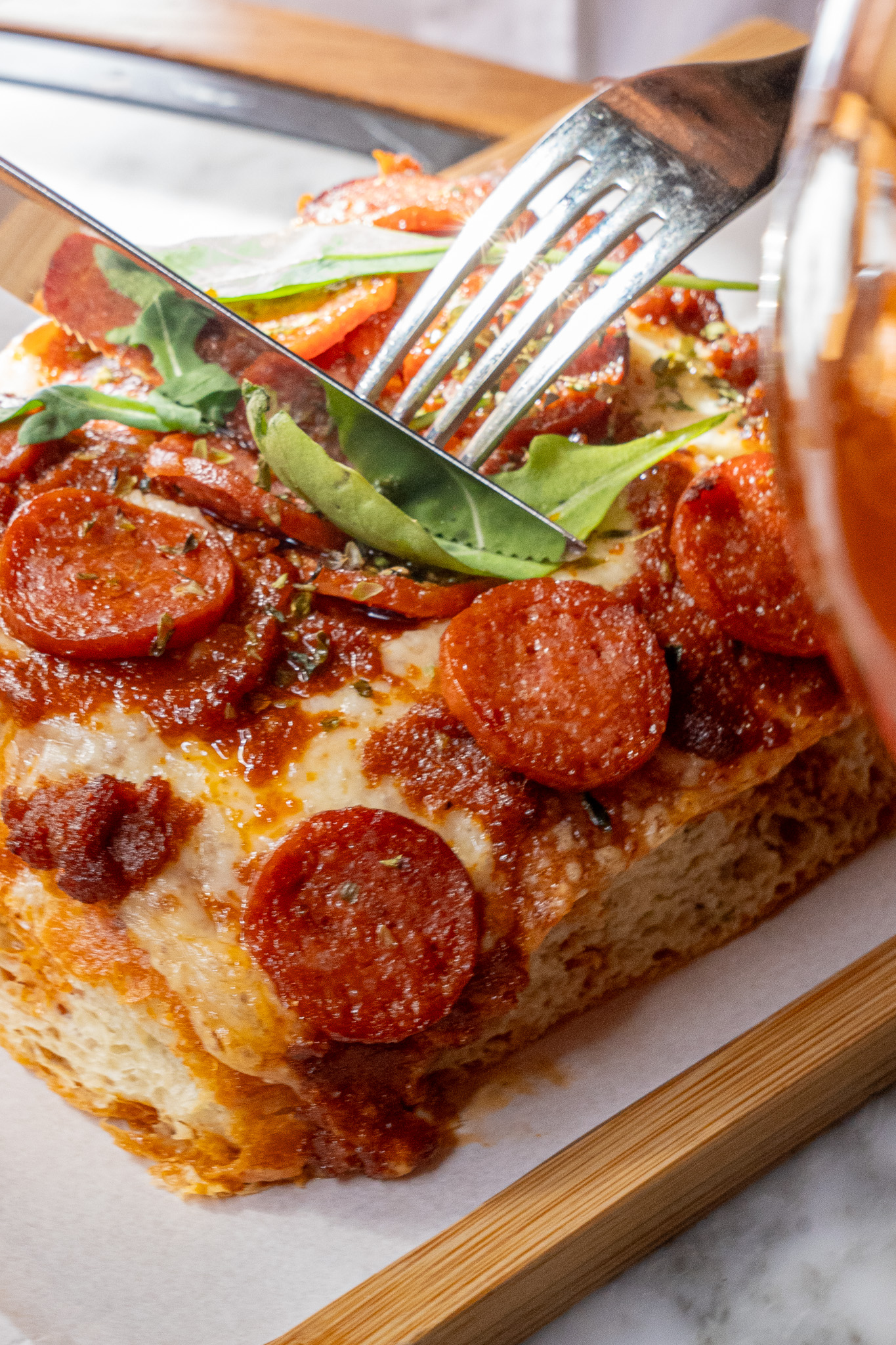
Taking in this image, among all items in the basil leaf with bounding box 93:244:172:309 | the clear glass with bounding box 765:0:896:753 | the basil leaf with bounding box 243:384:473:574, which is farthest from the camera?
the basil leaf with bounding box 93:244:172:309

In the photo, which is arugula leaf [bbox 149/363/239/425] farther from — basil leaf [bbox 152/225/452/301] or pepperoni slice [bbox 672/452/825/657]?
pepperoni slice [bbox 672/452/825/657]

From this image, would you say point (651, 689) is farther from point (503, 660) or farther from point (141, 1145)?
point (141, 1145)

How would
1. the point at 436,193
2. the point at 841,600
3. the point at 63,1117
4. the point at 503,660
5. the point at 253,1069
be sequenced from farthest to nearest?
1. the point at 436,193
2. the point at 63,1117
3. the point at 503,660
4. the point at 253,1069
5. the point at 841,600

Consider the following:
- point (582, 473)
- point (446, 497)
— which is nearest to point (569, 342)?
point (582, 473)

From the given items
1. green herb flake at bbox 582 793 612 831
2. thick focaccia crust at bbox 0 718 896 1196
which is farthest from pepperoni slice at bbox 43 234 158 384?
green herb flake at bbox 582 793 612 831

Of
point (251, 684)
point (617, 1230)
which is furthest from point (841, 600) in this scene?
point (617, 1230)

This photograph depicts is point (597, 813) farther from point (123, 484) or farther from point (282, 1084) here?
point (123, 484)
